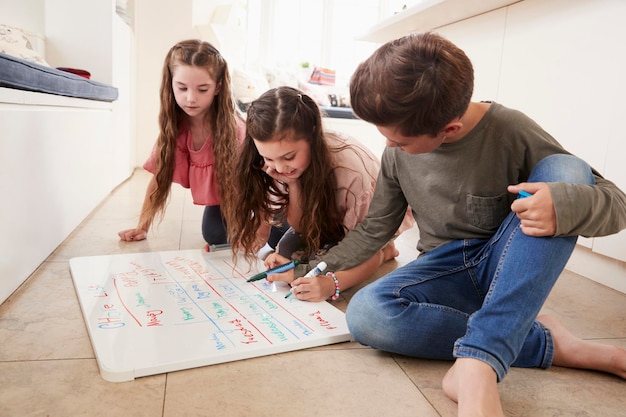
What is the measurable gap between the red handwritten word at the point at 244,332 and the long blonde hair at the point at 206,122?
0.52 metres

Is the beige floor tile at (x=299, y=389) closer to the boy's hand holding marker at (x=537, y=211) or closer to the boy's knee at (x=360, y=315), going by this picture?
the boy's knee at (x=360, y=315)

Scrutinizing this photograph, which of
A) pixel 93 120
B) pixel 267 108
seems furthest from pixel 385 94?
pixel 93 120

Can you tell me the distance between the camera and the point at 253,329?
84 cm

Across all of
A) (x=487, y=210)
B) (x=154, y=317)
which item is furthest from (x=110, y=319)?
(x=487, y=210)

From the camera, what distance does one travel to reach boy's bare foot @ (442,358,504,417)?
588 millimetres

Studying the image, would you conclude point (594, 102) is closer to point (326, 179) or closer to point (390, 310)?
point (326, 179)

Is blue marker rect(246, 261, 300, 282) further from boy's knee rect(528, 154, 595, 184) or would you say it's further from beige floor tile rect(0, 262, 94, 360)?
boy's knee rect(528, 154, 595, 184)

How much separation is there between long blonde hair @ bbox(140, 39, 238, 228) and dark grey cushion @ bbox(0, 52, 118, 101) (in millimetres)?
248

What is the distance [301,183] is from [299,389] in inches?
19.2

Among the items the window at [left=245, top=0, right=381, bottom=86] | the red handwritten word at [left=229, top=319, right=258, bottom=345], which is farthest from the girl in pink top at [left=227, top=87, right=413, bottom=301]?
the window at [left=245, top=0, right=381, bottom=86]

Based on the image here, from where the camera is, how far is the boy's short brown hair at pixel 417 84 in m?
0.66

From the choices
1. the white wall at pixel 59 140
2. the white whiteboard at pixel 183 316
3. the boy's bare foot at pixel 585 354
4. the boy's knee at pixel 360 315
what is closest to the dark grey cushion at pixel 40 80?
the white wall at pixel 59 140

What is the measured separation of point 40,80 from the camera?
43.8 inches

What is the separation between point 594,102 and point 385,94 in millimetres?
797
